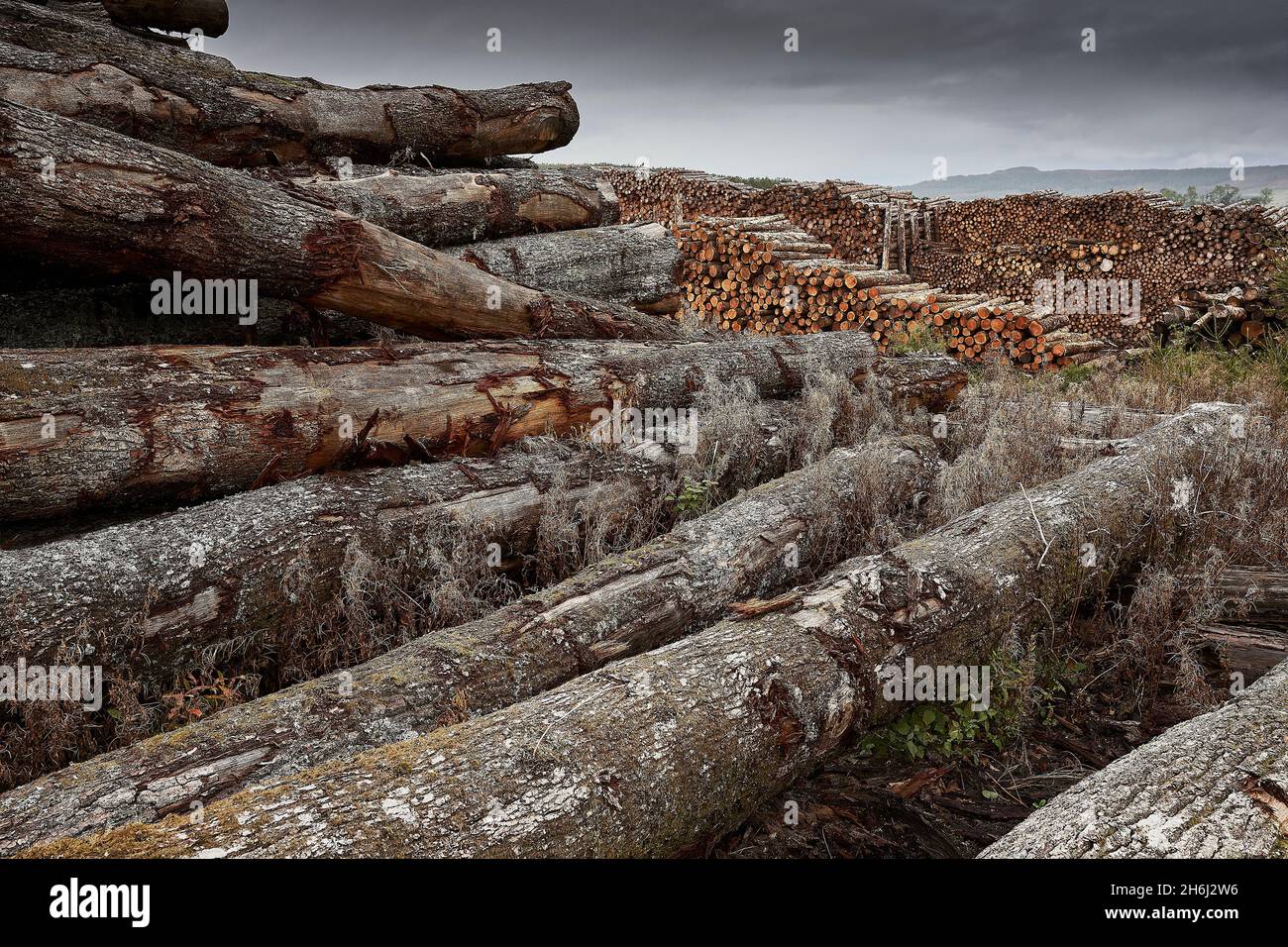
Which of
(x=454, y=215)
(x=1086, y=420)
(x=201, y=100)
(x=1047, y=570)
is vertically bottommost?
(x=1047, y=570)

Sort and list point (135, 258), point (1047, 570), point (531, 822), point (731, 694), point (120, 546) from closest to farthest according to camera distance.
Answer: point (531, 822)
point (731, 694)
point (120, 546)
point (1047, 570)
point (135, 258)

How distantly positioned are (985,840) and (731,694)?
1185 millimetres

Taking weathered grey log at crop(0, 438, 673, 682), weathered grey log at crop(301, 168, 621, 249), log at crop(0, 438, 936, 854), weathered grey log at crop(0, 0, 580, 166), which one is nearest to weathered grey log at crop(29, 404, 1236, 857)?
log at crop(0, 438, 936, 854)

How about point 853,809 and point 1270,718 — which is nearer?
point 1270,718

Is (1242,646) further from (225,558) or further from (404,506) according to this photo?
(225,558)

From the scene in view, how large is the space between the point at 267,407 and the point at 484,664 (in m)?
2.27

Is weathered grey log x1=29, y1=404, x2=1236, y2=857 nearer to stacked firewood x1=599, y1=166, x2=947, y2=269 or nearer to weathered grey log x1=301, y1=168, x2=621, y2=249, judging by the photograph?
weathered grey log x1=301, y1=168, x2=621, y2=249

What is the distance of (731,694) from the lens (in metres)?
2.85

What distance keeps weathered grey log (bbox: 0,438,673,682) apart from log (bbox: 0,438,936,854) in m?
0.74

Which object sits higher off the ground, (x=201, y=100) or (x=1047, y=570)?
(x=201, y=100)

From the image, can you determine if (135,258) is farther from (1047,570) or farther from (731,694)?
(1047,570)

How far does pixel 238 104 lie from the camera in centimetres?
673

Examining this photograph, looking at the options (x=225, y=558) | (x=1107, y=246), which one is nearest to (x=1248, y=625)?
(x=225, y=558)

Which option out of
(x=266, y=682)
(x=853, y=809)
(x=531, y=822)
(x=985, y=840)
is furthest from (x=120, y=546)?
(x=985, y=840)
